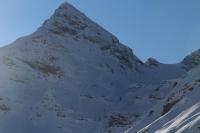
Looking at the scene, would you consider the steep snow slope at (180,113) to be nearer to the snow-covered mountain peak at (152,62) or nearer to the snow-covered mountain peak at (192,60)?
the snow-covered mountain peak at (192,60)

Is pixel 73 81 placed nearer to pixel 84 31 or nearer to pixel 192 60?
pixel 84 31

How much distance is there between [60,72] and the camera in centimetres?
7900

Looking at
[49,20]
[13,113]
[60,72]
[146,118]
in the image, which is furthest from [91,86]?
[146,118]

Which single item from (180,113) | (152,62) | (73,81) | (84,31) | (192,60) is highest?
(84,31)

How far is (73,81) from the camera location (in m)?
78.9

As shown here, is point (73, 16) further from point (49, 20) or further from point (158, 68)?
point (158, 68)

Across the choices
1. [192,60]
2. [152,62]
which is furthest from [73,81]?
[192,60]

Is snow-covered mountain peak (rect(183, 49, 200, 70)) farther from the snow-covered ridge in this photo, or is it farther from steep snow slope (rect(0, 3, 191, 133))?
the snow-covered ridge

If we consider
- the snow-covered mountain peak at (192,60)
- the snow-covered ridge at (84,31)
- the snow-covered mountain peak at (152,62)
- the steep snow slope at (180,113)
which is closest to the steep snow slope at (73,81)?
the snow-covered ridge at (84,31)

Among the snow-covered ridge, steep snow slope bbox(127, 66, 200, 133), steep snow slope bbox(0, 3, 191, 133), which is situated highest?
the snow-covered ridge

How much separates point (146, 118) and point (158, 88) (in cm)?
3930

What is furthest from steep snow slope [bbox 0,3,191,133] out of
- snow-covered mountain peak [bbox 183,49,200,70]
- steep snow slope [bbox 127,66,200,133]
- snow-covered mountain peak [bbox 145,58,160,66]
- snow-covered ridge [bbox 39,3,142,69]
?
steep snow slope [bbox 127,66,200,133]

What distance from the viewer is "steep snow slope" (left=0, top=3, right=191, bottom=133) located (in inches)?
2345

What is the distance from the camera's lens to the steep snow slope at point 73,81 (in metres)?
59.6
